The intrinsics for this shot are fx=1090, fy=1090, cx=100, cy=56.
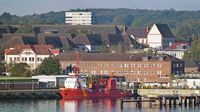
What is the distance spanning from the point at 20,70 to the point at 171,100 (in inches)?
977

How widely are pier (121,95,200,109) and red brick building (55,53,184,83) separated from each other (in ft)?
73.7

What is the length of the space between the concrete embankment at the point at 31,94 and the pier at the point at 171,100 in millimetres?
9714

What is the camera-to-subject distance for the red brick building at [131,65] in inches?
3807

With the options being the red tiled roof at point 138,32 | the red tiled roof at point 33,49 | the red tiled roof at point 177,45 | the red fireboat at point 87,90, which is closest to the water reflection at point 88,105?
the red fireboat at point 87,90

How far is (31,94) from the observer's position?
258 ft

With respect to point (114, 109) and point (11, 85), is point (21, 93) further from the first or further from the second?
point (114, 109)

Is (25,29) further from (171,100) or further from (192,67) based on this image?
(171,100)

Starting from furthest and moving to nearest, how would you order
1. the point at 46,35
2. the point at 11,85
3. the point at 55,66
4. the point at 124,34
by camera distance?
the point at 124,34, the point at 46,35, the point at 55,66, the point at 11,85

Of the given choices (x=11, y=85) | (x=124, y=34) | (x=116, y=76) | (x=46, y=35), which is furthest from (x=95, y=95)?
(x=124, y=34)

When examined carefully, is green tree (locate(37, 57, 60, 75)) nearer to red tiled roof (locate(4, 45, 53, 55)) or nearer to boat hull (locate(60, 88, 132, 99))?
boat hull (locate(60, 88, 132, 99))

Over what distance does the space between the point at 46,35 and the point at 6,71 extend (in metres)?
27.7

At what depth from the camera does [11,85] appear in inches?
3236

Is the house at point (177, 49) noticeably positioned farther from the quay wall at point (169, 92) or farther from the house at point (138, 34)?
the quay wall at point (169, 92)

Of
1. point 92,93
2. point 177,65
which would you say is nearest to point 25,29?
point 177,65
